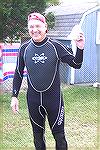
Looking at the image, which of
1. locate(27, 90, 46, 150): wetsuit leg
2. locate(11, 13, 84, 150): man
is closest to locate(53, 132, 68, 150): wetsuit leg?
locate(11, 13, 84, 150): man

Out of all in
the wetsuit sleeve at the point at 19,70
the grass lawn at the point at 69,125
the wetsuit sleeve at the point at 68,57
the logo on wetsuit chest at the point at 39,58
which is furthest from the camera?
the grass lawn at the point at 69,125

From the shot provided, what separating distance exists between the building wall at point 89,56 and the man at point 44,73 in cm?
651

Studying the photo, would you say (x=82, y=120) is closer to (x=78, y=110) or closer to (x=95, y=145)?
(x=78, y=110)

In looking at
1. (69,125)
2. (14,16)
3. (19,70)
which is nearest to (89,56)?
(14,16)

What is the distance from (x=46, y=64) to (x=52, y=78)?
135mm

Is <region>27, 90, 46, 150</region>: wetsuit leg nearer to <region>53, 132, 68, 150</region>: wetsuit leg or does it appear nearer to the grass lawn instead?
<region>53, 132, 68, 150</region>: wetsuit leg

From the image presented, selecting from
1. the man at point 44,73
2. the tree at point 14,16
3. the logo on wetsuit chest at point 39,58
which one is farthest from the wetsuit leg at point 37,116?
the tree at point 14,16

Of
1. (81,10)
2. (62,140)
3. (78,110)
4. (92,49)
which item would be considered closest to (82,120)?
(78,110)

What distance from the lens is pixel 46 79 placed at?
3.46 meters

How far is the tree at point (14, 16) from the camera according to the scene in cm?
683

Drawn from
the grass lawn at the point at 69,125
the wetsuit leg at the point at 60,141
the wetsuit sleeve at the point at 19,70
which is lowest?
the grass lawn at the point at 69,125

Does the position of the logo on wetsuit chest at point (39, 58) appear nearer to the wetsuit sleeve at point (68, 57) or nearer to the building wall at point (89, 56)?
the wetsuit sleeve at point (68, 57)

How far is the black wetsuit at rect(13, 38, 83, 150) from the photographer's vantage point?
11.3 feet

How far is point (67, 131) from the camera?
5754 millimetres
